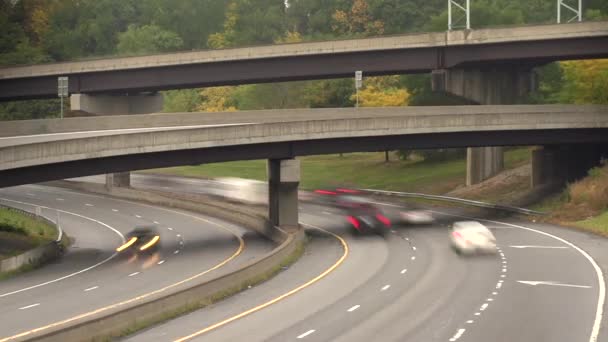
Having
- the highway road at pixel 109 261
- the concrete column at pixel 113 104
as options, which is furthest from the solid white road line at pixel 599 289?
the concrete column at pixel 113 104

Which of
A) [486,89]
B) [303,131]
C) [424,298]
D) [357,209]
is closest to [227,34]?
[486,89]

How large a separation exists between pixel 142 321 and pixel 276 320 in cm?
458

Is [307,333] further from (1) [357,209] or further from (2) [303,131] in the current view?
(1) [357,209]

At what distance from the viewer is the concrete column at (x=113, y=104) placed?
94.8m

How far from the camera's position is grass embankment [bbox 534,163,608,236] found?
6331cm

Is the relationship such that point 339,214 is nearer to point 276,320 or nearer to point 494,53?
point 494,53

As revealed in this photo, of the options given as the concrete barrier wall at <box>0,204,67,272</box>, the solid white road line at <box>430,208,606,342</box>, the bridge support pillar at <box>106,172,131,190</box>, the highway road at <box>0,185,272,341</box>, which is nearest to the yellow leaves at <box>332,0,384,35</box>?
the bridge support pillar at <box>106,172,131,190</box>

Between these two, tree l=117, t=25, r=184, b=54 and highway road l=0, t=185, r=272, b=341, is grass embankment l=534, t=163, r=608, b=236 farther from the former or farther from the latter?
tree l=117, t=25, r=184, b=54

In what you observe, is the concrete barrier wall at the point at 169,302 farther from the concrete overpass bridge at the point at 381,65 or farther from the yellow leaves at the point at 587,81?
the yellow leaves at the point at 587,81

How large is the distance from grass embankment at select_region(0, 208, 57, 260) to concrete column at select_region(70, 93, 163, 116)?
16774mm

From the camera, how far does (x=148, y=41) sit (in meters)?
170

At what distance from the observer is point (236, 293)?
133 ft

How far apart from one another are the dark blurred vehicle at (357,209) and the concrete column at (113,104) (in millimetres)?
19328

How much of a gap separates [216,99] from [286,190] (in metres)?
75.7
